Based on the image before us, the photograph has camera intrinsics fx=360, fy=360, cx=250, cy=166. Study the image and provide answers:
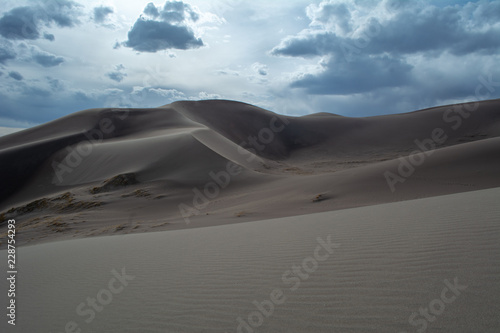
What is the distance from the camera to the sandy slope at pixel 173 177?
1242 centimetres

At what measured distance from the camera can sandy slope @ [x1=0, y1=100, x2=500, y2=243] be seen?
12.4 m

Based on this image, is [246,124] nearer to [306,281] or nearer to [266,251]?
[266,251]

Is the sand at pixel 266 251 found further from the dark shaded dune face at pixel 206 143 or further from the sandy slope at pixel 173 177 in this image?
the dark shaded dune face at pixel 206 143

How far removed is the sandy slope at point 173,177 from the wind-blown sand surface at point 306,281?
5.01m

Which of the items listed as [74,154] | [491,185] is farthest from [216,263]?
[74,154]

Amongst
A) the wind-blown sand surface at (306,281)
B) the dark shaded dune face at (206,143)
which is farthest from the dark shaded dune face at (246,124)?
the wind-blown sand surface at (306,281)

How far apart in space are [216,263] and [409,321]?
2893mm

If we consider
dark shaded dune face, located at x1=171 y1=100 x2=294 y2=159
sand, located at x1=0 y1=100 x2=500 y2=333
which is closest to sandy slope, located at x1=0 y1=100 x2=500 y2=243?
sand, located at x1=0 y1=100 x2=500 y2=333

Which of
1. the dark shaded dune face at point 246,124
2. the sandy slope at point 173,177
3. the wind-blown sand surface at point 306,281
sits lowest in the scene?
the wind-blown sand surface at point 306,281

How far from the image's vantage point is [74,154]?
25906mm

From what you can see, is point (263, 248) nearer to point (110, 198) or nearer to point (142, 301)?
point (142, 301)

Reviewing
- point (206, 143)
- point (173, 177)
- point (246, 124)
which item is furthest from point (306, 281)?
point (246, 124)

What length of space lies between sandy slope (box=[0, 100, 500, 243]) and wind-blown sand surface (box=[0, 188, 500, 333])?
5013mm

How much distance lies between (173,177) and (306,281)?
15.9 m
